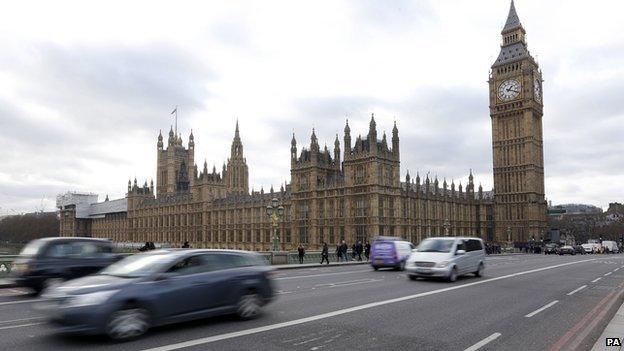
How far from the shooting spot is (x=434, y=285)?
17.6 metres

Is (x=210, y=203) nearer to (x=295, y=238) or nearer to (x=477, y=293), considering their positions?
(x=295, y=238)

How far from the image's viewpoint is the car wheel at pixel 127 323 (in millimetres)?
8126

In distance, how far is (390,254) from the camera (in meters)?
26.3

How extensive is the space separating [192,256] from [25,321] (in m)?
3.93

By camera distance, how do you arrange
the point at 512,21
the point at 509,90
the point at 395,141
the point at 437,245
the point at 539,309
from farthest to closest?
the point at 512,21
the point at 509,90
the point at 395,141
the point at 437,245
the point at 539,309

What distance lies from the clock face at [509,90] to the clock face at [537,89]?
294 centimetres

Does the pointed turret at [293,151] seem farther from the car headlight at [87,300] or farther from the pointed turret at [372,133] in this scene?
the car headlight at [87,300]

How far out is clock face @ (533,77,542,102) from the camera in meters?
87.7

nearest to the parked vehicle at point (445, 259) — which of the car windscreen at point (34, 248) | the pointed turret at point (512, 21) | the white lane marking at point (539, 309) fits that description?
the white lane marking at point (539, 309)

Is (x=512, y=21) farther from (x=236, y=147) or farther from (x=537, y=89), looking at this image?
(x=236, y=147)

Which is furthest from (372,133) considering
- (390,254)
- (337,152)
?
(390,254)

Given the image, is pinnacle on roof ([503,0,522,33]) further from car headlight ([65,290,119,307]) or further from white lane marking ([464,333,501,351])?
car headlight ([65,290,119,307])

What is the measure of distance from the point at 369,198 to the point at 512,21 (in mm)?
57591

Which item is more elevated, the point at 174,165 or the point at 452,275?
the point at 174,165
